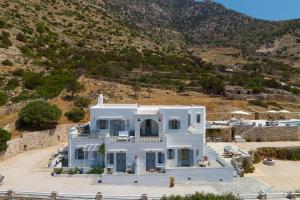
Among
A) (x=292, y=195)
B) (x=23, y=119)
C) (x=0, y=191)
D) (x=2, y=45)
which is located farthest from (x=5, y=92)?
(x=292, y=195)

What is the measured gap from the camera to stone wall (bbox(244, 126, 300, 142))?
3956cm

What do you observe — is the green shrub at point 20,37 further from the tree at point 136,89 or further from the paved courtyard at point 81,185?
the paved courtyard at point 81,185

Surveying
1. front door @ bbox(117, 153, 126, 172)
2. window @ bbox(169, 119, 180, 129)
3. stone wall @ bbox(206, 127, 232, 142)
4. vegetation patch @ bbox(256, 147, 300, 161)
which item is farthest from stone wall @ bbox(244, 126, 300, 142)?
front door @ bbox(117, 153, 126, 172)

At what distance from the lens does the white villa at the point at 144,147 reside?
27.2m

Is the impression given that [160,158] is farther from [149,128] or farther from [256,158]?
[256,158]

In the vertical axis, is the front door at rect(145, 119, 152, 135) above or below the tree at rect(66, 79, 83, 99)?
below

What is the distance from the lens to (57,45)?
2650 inches

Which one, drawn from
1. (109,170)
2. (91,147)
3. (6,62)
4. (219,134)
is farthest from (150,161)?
(6,62)

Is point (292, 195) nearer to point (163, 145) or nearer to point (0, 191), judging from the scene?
point (163, 145)

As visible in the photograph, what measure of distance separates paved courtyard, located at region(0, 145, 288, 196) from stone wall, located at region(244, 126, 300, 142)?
37.1 ft

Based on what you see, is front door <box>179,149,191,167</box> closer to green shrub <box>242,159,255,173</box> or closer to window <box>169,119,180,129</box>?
window <box>169,119,180,129</box>

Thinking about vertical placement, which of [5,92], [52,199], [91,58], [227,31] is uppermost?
[227,31]

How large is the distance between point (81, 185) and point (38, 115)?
11523 millimetres

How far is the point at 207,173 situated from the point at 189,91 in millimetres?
30233
